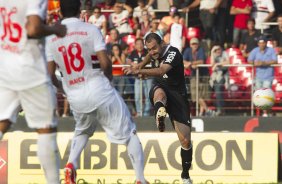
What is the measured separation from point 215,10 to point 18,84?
44.0 ft

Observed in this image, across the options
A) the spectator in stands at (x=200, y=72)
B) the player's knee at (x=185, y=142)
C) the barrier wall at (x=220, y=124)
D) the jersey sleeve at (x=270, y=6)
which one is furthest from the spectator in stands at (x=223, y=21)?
the player's knee at (x=185, y=142)

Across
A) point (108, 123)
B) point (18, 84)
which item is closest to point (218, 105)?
point (108, 123)

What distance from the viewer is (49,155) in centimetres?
936

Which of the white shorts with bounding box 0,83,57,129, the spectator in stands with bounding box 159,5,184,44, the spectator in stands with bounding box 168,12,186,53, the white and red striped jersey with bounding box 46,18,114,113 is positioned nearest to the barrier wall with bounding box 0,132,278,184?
the white and red striped jersey with bounding box 46,18,114,113

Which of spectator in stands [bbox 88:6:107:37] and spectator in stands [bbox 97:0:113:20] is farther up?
spectator in stands [bbox 97:0:113:20]

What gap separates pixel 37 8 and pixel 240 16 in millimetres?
13500

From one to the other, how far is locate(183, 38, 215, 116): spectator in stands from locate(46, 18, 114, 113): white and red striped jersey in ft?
28.6

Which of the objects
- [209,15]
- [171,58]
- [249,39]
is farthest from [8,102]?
[209,15]

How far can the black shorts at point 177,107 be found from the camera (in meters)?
13.9

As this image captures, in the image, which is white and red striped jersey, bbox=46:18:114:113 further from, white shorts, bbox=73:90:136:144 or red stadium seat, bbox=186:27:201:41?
red stadium seat, bbox=186:27:201:41

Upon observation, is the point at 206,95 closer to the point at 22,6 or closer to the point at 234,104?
the point at 234,104

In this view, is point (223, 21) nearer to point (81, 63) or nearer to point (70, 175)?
point (70, 175)

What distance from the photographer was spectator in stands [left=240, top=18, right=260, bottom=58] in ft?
67.4

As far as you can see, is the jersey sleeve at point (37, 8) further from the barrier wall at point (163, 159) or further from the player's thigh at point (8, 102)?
the barrier wall at point (163, 159)
